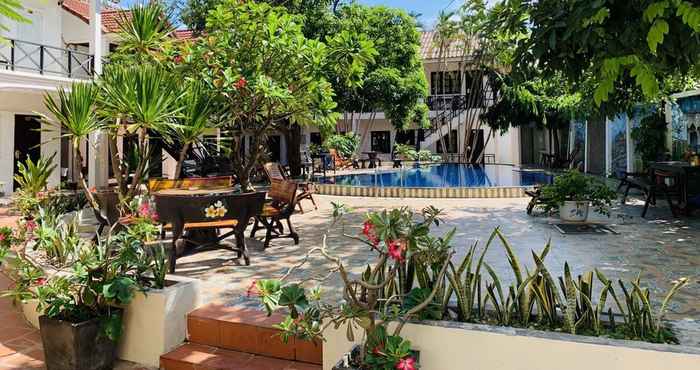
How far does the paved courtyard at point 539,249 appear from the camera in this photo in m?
4.66

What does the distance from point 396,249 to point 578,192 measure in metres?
6.70

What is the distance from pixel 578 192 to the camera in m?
7.95

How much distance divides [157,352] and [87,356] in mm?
430

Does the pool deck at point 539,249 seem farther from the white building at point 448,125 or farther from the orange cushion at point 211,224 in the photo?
the white building at point 448,125

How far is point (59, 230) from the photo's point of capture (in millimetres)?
4320

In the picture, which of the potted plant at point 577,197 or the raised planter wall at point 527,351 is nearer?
the raised planter wall at point 527,351

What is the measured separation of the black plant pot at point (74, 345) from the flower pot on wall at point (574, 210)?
7.14 metres

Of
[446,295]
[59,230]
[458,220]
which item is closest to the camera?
[446,295]

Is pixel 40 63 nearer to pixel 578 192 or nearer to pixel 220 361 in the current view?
pixel 220 361

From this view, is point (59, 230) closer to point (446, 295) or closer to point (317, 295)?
point (317, 295)

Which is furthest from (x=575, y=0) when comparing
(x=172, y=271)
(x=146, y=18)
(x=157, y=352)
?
(x=146, y=18)

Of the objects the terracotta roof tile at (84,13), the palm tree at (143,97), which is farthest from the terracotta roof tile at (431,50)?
the palm tree at (143,97)

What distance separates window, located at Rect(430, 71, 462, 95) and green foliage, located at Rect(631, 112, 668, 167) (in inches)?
642

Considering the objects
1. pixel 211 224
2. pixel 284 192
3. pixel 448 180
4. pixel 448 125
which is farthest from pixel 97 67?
pixel 448 125
